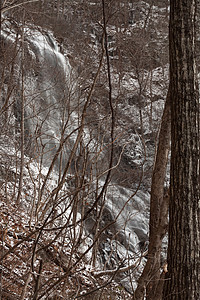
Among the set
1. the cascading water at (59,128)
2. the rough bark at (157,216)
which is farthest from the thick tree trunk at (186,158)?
the cascading water at (59,128)

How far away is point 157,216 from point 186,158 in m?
2.00

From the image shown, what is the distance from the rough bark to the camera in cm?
479

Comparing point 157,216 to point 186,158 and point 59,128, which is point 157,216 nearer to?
point 186,158

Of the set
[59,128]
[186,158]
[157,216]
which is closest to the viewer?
[186,158]

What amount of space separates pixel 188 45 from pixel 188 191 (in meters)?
1.50

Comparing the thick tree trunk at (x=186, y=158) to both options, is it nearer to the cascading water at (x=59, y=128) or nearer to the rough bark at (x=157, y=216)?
the rough bark at (x=157, y=216)

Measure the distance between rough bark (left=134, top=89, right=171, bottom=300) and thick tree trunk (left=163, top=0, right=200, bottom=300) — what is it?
4.66ft

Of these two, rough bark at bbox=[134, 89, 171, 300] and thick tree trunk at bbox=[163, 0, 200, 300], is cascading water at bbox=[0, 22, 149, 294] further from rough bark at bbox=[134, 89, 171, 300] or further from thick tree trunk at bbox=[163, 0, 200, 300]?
thick tree trunk at bbox=[163, 0, 200, 300]

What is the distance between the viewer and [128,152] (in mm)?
14461

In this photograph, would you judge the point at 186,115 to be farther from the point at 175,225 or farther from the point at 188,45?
the point at 175,225

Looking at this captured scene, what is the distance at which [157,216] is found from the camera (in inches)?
201

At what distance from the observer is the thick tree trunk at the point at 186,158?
3303mm

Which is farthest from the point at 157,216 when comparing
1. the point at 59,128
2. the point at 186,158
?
the point at 59,128

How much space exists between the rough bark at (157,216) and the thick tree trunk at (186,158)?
1.42 m
